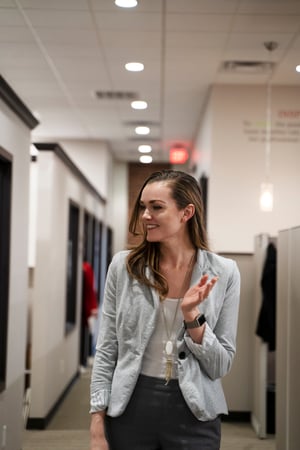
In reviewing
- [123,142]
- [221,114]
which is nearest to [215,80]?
[221,114]

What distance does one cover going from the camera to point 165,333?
1695mm

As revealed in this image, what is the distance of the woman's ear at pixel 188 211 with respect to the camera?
5.79ft

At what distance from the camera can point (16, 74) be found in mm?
6074

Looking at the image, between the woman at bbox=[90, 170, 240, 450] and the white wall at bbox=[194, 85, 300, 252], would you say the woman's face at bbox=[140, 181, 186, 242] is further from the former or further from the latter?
the white wall at bbox=[194, 85, 300, 252]

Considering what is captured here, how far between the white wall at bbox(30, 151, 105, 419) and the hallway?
157 mm

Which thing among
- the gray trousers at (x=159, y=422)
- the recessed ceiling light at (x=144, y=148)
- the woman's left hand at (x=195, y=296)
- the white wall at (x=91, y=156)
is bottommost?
the gray trousers at (x=159, y=422)

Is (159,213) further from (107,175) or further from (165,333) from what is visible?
(107,175)

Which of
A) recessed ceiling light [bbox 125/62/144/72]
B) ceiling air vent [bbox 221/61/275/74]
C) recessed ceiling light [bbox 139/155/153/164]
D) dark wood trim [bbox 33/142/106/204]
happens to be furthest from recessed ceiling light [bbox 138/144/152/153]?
ceiling air vent [bbox 221/61/275/74]

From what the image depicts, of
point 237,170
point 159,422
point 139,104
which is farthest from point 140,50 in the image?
point 159,422

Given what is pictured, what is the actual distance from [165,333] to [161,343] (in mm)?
26

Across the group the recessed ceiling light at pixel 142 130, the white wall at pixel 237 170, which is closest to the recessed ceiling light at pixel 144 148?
the recessed ceiling light at pixel 142 130

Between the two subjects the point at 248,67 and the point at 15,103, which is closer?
the point at 15,103

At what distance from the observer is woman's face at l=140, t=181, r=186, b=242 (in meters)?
1.73

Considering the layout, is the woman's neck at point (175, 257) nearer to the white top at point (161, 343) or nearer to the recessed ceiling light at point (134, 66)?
the white top at point (161, 343)
